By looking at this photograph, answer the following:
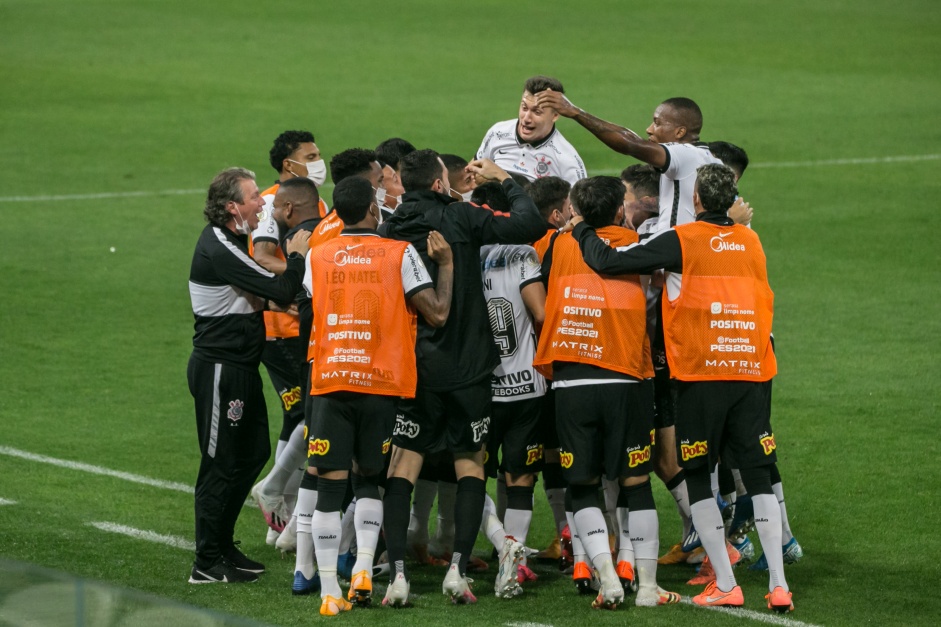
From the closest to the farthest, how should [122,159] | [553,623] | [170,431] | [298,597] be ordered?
[553,623], [298,597], [170,431], [122,159]

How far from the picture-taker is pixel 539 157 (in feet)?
31.4

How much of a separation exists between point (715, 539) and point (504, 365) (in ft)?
4.95

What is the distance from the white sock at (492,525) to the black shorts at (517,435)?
25 centimetres

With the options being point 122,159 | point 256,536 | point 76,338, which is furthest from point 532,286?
point 122,159

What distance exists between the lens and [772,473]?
25.9 feet

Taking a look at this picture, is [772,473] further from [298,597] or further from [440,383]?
[298,597]

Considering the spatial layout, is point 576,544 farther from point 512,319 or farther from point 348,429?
point 348,429

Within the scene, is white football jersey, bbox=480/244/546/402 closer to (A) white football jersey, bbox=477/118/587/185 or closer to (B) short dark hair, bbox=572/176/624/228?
(B) short dark hair, bbox=572/176/624/228

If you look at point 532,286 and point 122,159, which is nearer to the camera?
point 532,286

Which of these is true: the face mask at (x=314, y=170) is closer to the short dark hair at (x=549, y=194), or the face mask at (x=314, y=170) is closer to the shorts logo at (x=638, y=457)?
the short dark hair at (x=549, y=194)

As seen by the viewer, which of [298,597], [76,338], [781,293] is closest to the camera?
[298,597]

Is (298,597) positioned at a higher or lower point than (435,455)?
lower

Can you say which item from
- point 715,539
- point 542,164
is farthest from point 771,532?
point 542,164

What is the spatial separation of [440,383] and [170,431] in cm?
459
